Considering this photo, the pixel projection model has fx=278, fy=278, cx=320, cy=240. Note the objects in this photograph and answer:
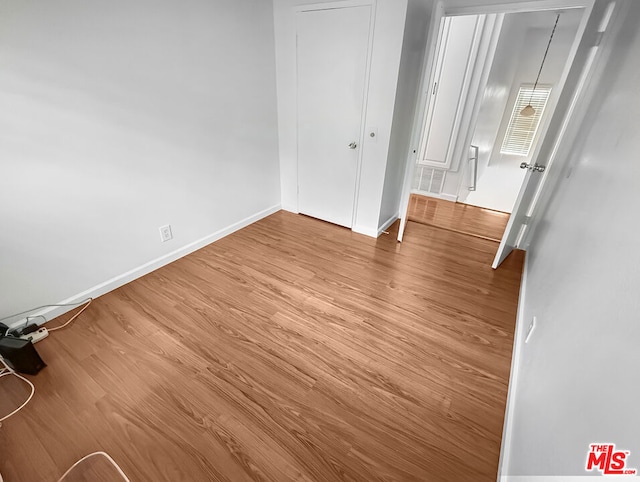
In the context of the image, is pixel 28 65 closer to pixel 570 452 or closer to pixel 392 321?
pixel 392 321

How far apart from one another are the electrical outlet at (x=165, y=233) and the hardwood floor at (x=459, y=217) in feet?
8.80

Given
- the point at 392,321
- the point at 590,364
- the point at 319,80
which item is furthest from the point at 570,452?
the point at 319,80

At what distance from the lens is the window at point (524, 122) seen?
4664 millimetres

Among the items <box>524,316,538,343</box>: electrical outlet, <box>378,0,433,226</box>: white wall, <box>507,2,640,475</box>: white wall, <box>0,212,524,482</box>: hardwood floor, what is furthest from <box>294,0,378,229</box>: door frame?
<box>524,316,538,343</box>: electrical outlet

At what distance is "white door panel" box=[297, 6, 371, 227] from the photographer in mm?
2471

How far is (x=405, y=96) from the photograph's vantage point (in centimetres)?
265

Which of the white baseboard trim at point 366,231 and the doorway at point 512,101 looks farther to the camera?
the doorway at point 512,101

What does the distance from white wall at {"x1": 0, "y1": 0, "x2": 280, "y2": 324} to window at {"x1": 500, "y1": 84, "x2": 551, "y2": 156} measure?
14.6 feet

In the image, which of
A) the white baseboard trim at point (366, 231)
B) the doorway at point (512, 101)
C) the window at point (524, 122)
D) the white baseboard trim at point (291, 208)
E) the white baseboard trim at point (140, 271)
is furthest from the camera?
the window at point (524, 122)

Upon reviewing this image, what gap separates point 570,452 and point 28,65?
2755mm

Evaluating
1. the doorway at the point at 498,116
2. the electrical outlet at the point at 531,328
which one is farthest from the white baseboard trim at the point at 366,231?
the electrical outlet at the point at 531,328

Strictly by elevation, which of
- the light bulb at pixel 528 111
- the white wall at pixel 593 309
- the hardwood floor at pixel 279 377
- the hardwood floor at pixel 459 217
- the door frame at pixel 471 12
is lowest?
the hardwood floor at pixel 279 377

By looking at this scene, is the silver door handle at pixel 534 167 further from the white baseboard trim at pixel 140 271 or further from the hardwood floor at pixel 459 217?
the white baseboard trim at pixel 140 271

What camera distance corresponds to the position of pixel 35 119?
1.55 m
